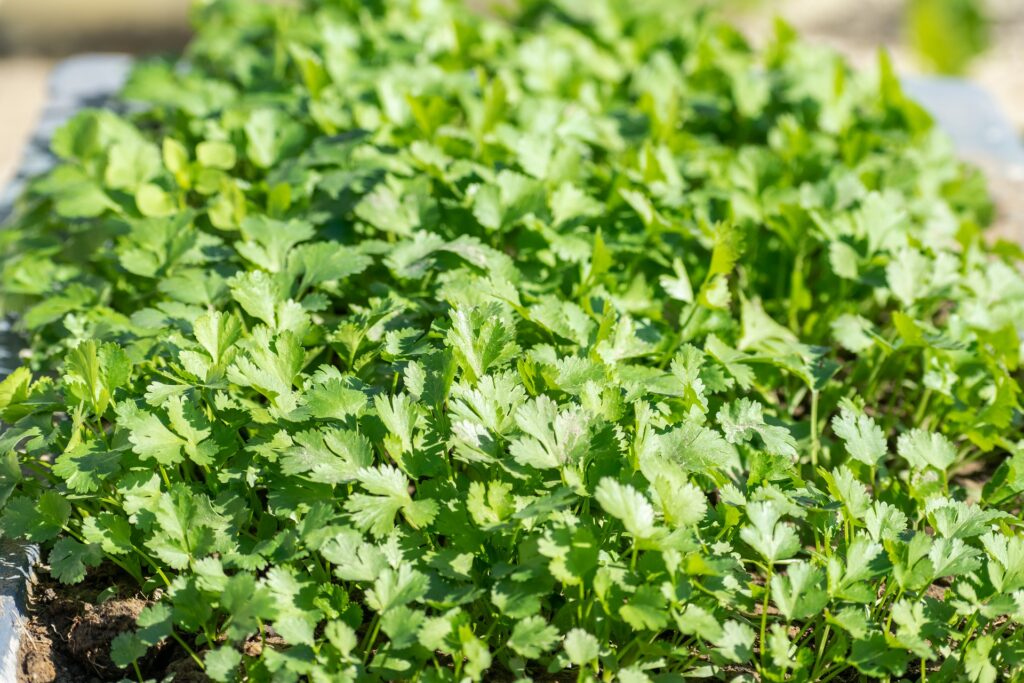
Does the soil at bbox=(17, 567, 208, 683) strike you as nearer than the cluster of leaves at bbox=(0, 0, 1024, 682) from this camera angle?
No

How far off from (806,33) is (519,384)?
557 cm

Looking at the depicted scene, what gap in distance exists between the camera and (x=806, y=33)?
6.70 meters

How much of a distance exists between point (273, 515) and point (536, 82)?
169 centimetres

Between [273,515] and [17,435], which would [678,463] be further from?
[17,435]

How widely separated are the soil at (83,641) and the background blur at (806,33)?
11.4ft

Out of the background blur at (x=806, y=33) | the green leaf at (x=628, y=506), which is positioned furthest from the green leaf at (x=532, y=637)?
the background blur at (x=806, y=33)

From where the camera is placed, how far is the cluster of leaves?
1543mm

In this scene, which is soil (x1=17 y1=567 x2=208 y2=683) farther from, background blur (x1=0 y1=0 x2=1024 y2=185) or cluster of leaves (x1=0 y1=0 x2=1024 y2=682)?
background blur (x1=0 y1=0 x2=1024 y2=185)

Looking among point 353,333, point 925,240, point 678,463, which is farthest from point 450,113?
point 678,463

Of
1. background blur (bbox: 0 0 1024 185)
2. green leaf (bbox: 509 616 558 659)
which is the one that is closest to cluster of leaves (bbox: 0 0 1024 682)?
green leaf (bbox: 509 616 558 659)

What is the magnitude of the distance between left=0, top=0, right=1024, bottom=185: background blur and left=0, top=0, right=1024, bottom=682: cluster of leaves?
9.13ft

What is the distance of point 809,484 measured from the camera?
1738mm

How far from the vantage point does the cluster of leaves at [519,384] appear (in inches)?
60.7

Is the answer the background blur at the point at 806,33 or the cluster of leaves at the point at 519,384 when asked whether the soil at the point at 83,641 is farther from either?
the background blur at the point at 806,33
